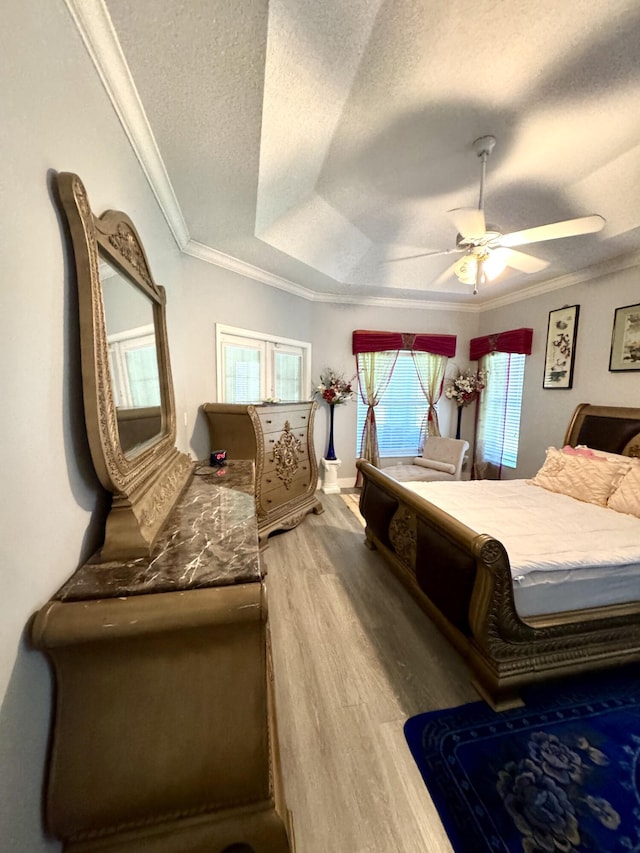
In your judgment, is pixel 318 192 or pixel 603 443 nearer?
pixel 318 192

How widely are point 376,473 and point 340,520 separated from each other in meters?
1.13

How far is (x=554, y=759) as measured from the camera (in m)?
1.33

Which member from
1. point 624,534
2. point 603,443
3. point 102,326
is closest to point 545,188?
point 603,443

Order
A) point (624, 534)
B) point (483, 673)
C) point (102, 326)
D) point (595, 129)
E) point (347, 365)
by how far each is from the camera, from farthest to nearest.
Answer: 1. point (347, 365)
2. point (624, 534)
3. point (595, 129)
4. point (483, 673)
5. point (102, 326)

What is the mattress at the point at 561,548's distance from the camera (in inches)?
62.7

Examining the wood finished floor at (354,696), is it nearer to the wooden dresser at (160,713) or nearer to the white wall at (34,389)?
the wooden dresser at (160,713)

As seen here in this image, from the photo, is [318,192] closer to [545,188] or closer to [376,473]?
[545,188]

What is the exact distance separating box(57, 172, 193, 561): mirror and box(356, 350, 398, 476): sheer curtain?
10.7 feet

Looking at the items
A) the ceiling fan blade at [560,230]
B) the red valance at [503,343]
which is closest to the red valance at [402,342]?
the red valance at [503,343]

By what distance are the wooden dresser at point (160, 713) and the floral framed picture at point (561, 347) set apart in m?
3.93

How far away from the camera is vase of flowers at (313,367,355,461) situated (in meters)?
4.30

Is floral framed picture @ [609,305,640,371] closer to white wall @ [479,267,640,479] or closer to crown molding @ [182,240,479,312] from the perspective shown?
white wall @ [479,267,640,479]

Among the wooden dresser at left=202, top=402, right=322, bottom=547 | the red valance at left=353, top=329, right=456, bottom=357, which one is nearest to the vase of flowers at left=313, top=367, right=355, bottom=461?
the red valance at left=353, top=329, right=456, bottom=357

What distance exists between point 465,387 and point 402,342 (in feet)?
3.73
